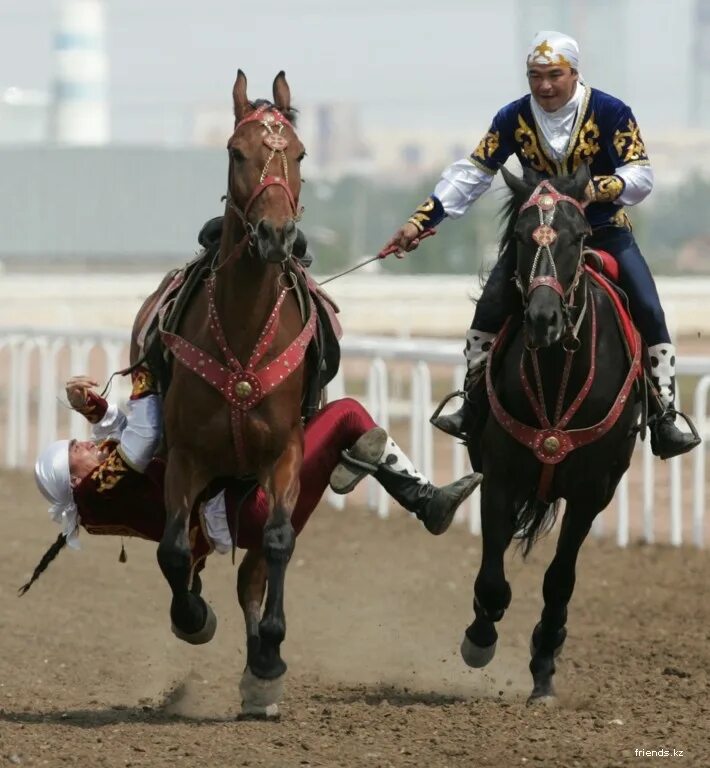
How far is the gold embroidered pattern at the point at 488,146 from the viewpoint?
7781mm

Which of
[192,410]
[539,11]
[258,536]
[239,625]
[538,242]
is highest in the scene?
[539,11]

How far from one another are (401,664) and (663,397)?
2.08 meters

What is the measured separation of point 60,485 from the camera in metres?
7.49

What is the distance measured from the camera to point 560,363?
23.9 feet

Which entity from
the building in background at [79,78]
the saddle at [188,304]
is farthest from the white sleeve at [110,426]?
the building in background at [79,78]

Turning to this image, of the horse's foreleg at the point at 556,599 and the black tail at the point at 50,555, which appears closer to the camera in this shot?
the horse's foreleg at the point at 556,599

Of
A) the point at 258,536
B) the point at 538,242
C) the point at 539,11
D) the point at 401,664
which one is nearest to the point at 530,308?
the point at 538,242

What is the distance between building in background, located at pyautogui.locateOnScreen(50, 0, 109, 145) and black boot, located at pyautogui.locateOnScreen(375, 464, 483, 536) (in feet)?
279

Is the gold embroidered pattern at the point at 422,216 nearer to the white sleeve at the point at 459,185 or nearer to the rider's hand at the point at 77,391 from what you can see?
the white sleeve at the point at 459,185

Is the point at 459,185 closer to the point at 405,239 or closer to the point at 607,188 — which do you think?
the point at 405,239

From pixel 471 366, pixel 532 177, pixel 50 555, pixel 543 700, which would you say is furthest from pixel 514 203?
pixel 50 555

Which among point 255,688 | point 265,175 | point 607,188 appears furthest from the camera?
point 607,188

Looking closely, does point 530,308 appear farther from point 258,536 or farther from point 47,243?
point 47,243

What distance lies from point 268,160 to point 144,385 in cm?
130
